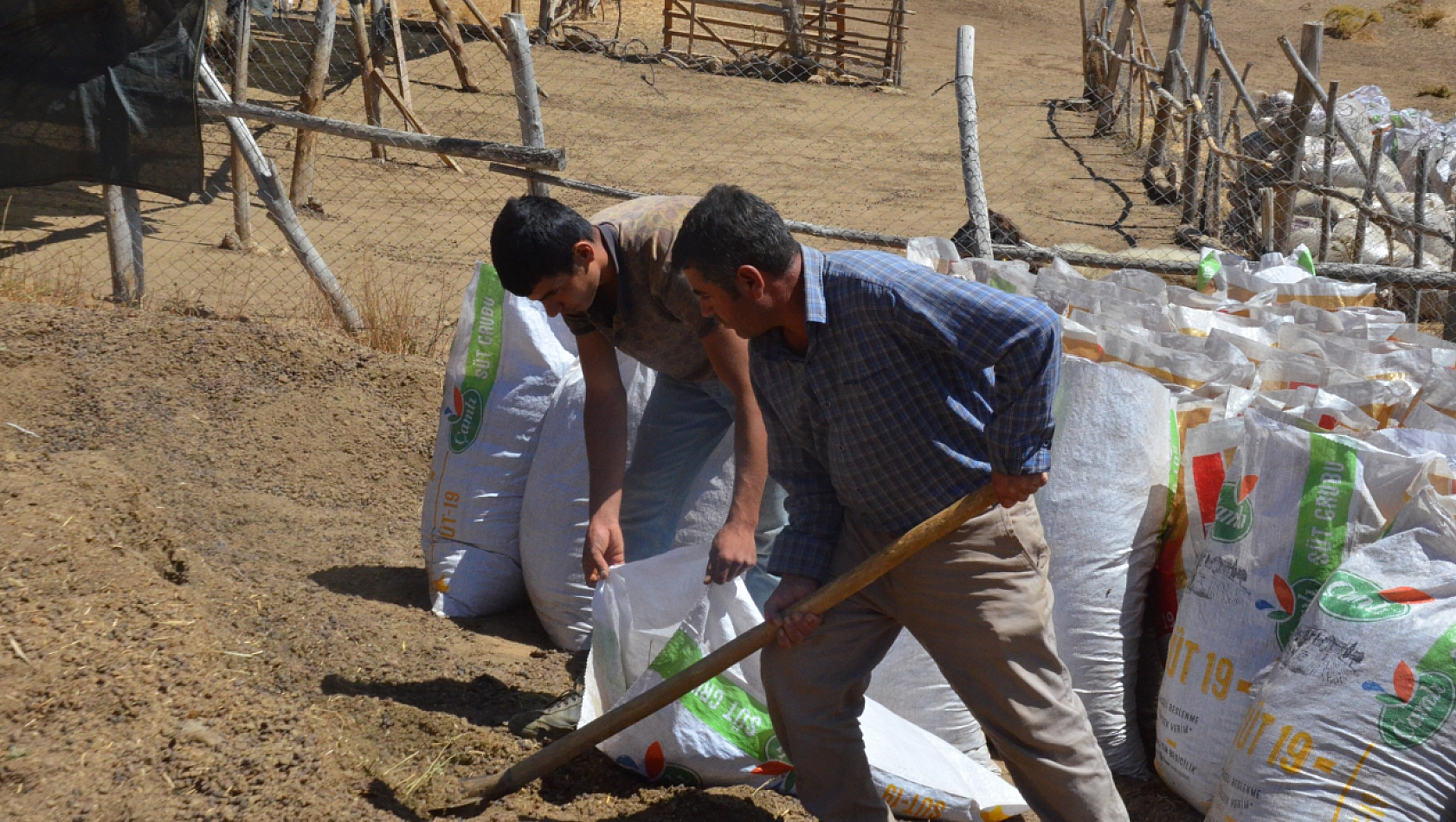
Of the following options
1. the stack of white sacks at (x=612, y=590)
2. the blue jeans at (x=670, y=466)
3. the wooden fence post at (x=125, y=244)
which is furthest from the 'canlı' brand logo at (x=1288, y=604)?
the wooden fence post at (x=125, y=244)

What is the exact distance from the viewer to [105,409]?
4.07m

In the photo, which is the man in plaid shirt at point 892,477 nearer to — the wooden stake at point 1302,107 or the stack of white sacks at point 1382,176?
the wooden stake at point 1302,107

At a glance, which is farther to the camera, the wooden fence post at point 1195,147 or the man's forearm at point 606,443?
the wooden fence post at point 1195,147

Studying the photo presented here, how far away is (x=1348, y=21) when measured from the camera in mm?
19531

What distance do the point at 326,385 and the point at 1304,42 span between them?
18.5 ft

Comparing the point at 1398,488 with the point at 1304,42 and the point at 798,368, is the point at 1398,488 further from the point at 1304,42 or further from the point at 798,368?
the point at 1304,42

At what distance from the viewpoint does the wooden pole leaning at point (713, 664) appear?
1969 mm

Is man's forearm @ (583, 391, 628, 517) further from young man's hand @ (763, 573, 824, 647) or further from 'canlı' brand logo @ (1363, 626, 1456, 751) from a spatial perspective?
'canlı' brand logo @ (1363, 626, 1456, 751)

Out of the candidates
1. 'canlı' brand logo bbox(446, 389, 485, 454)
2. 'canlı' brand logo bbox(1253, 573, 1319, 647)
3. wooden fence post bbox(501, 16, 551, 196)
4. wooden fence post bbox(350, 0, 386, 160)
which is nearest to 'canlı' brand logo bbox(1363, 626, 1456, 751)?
'canlı' brand logo bbox(1253, 573, 1319, 647)

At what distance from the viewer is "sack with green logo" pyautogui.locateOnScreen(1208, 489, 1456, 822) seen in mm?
2119

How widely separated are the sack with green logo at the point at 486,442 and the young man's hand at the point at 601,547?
639mm

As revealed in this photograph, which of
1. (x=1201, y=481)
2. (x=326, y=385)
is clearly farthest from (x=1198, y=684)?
(x=326, y=385)

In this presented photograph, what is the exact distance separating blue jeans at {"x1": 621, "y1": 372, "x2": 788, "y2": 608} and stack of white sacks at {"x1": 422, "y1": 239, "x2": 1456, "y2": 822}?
3.0 inches

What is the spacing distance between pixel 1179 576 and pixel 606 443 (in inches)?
54.6
